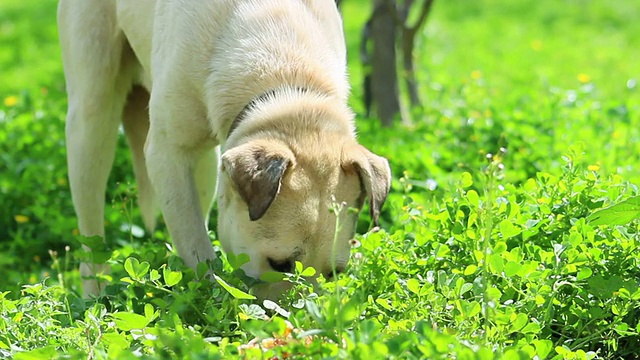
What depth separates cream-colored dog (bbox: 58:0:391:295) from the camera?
3461mm

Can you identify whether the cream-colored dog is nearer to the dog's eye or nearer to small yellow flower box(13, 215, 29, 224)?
the dog's eye

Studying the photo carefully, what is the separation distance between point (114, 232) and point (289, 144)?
7.49ft

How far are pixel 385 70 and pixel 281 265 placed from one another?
13.1 ft

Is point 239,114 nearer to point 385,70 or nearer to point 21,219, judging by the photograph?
point 21,219

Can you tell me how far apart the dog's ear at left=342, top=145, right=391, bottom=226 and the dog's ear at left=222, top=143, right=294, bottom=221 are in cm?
31

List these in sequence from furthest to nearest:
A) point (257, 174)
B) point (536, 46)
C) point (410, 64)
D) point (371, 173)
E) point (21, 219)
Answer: point (536, 46)
point (410, 64)
point (21, 219)
point (371, 173)
point (257, 174)

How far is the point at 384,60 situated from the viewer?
729 centimetres

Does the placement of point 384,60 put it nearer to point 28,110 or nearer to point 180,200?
point 28,110

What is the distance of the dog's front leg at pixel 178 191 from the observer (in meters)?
4.02

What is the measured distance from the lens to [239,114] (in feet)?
12.5

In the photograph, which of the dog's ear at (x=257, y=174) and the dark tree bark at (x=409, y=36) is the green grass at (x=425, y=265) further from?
the dark tree bark at (x=409, y=36)

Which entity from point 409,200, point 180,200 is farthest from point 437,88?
point 180,200

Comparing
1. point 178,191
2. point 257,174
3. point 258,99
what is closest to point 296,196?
point 257,174

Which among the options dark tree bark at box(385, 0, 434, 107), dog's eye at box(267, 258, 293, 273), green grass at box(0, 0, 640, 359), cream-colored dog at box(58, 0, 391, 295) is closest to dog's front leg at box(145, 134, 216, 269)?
cream-colored dog at box(58, 0, 391, 295)
